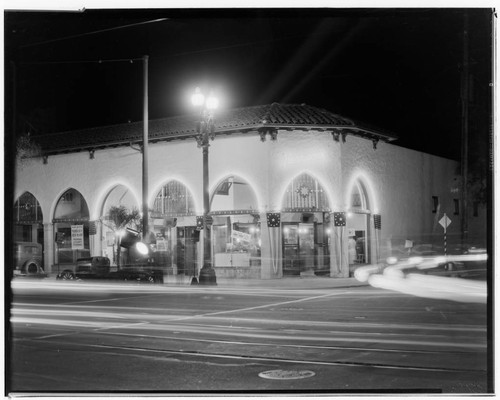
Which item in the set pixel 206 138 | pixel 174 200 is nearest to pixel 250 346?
pixel 206 138

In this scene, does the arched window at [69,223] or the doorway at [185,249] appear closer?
the arched window at [69,223]

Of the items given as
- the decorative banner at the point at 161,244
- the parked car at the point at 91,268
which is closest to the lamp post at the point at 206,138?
the parked car at the point at 91,268

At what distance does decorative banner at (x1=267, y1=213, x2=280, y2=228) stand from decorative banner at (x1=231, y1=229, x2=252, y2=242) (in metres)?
1.03

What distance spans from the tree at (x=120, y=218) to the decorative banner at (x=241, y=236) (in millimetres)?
3467

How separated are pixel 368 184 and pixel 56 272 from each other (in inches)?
424

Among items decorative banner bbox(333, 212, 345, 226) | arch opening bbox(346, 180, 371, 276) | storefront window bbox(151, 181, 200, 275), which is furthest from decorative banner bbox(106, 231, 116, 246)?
arch opening bbox(346, 180, 371, 276)

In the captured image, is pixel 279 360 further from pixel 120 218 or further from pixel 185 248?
pixel 185 248

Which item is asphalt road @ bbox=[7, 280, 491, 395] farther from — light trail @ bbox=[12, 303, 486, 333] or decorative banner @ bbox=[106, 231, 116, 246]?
decorative banner @ bbox=[106, 231, 116, 246]

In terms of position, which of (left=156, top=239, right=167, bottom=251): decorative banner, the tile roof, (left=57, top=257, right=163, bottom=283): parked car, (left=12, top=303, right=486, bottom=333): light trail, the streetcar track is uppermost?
the tile roof

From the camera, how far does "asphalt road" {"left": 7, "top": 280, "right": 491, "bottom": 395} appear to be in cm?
670

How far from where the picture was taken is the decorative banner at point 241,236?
2300cm

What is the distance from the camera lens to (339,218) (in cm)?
2206

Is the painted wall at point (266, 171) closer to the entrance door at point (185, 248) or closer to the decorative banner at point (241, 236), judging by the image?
the decorative banner at point (241, 236)

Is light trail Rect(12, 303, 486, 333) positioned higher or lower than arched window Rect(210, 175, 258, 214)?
lower
